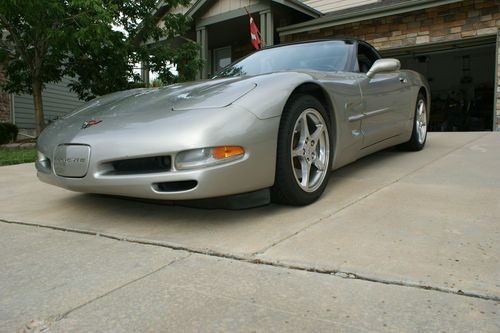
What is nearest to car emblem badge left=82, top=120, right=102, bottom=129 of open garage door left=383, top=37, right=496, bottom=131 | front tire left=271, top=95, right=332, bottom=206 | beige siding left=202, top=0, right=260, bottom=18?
front tire left=271, top=95, right=332, bottom=206

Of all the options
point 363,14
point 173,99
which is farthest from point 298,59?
point 363,14

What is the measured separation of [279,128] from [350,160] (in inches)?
40.0

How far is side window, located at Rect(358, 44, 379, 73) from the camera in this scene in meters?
4.20

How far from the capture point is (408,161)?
456 centimetres

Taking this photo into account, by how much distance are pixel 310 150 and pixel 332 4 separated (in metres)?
10.2

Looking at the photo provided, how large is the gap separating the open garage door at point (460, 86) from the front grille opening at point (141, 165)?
39.1 ft

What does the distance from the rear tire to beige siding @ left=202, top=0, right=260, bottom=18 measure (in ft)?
22.8

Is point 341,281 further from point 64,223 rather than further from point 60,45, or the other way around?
point 60,45

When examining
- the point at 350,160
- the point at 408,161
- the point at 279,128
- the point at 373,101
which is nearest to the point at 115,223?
the point at 279,128

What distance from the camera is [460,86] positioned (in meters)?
15.1

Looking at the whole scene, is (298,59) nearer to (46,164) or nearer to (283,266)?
(46,164)

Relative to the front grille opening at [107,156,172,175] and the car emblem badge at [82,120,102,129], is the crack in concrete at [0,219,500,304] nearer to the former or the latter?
the front grille opening at [107,156,172,175]

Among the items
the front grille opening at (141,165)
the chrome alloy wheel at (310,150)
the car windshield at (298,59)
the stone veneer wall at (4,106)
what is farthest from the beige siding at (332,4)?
the front grille opening at (141,165)

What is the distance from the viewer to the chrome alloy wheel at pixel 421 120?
16.9 feet
